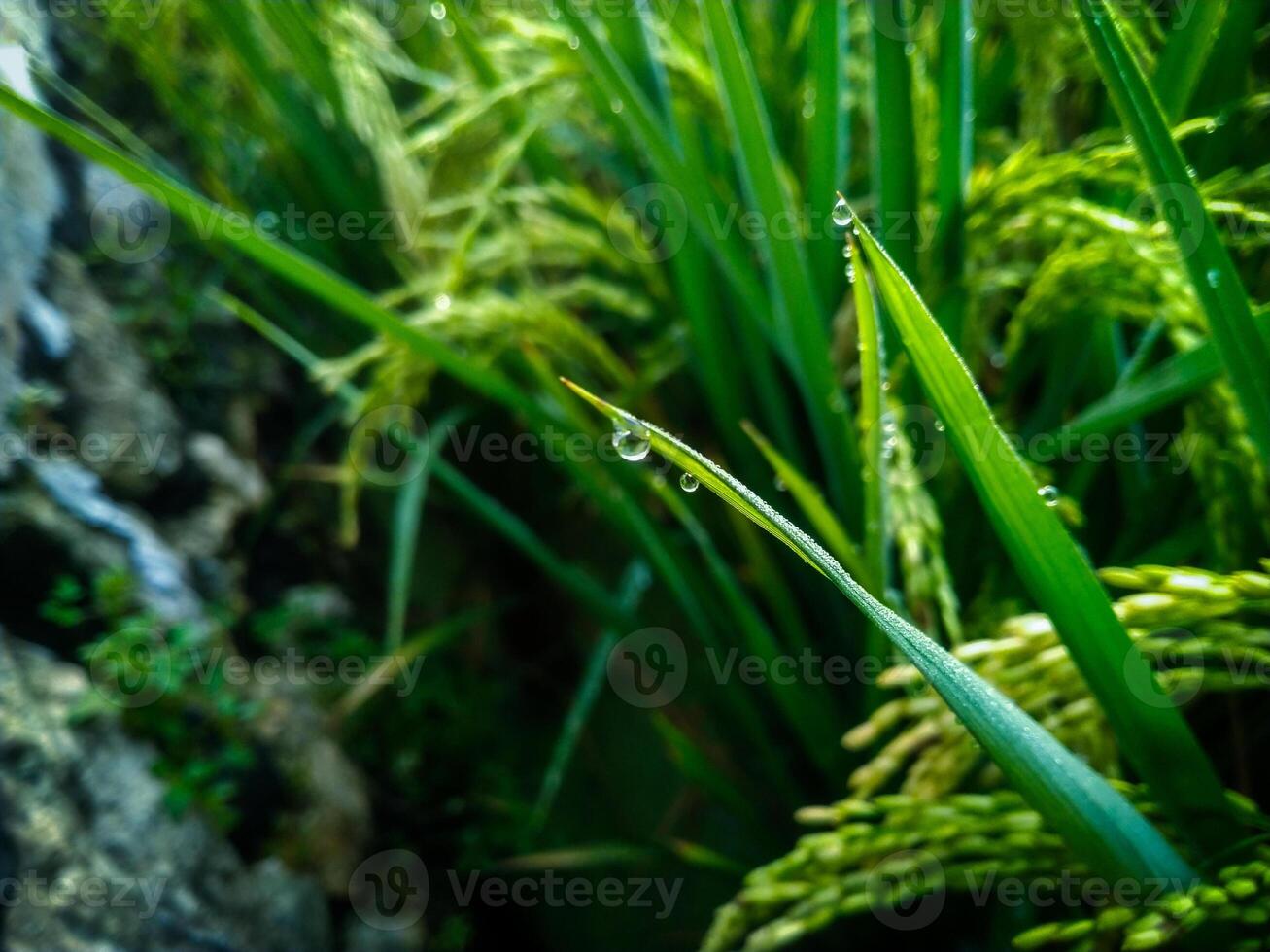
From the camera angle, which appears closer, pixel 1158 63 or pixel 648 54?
pixel 1158 63

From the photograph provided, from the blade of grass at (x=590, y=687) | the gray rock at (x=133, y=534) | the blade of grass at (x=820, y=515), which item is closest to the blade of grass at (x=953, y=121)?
the blade of grass at (x=820, y=515)

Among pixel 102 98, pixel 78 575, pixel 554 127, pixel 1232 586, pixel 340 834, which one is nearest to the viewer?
pixel 1232 586

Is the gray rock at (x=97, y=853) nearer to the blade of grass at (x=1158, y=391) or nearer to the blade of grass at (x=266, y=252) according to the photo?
the blade of grass at (x=266, y=252)

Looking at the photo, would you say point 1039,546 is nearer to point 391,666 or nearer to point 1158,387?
point 1158,387

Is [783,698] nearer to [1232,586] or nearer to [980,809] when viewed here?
[980,809]

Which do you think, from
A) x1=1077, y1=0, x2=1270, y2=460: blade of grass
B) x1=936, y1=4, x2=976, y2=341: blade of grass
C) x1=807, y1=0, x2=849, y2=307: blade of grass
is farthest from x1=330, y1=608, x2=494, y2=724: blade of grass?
x1=1077, y1=0, x2=1270, y2=460: blade of grass

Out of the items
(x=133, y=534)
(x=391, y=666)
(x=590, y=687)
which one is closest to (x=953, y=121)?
(x=590, y=687)

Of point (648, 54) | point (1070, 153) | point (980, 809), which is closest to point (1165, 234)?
point (1070, 153)
